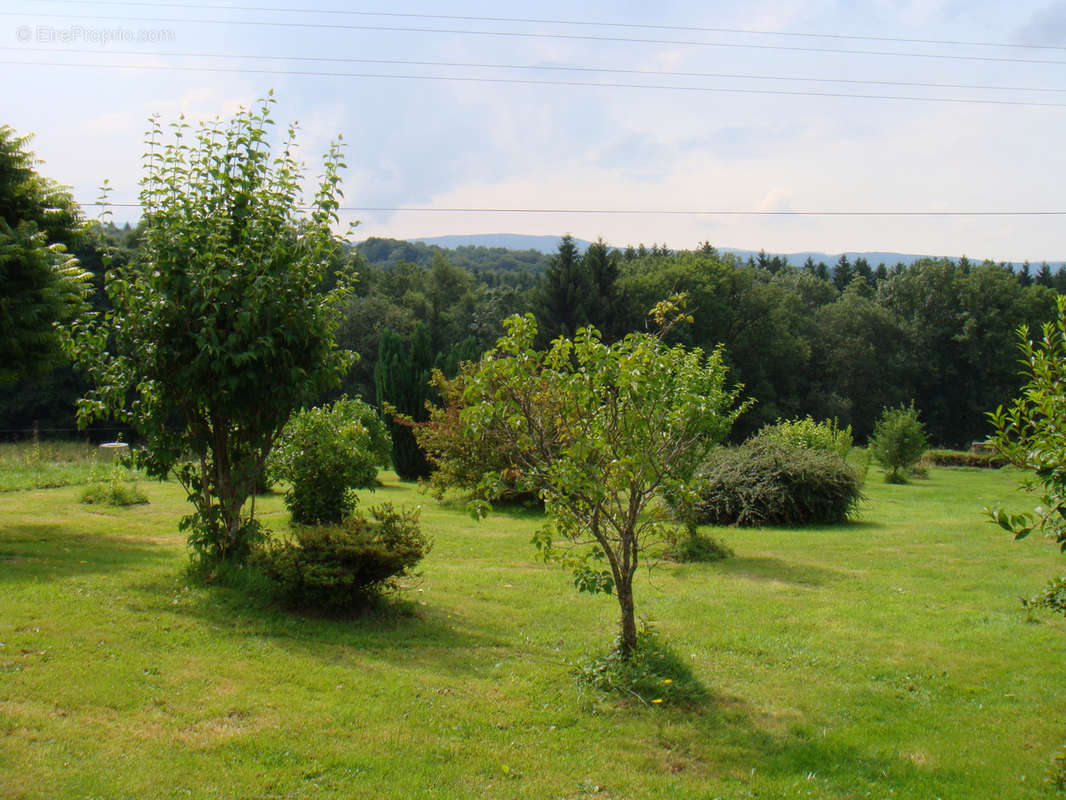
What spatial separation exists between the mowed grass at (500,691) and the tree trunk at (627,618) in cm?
48

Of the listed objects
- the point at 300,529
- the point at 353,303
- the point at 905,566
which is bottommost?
the point at 905,566

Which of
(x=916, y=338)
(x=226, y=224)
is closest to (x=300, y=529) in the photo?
(x=226, y=224)

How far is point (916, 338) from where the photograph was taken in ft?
189

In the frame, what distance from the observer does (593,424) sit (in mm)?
6164

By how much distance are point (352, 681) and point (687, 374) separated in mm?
3372

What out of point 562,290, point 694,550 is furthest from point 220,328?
point 562,290

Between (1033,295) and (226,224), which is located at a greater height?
(1033,295)

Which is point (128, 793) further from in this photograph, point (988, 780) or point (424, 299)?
point (424, 299)

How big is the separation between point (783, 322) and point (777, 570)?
43063 mm

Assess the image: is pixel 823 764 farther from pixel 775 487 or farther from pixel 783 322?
pixel 783 322

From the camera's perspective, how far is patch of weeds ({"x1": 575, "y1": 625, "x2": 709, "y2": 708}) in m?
5.97

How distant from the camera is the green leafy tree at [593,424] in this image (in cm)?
596

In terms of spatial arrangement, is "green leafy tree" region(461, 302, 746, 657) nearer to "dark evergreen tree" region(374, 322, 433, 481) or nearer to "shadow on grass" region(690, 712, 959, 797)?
Result: "shadow on grass" region(690, 712, 959, 797)

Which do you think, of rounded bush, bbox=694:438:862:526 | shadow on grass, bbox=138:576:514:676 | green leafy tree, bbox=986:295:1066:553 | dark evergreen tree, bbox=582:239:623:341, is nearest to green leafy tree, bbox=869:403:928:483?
rounded bush, bbox=694:438:862:526
